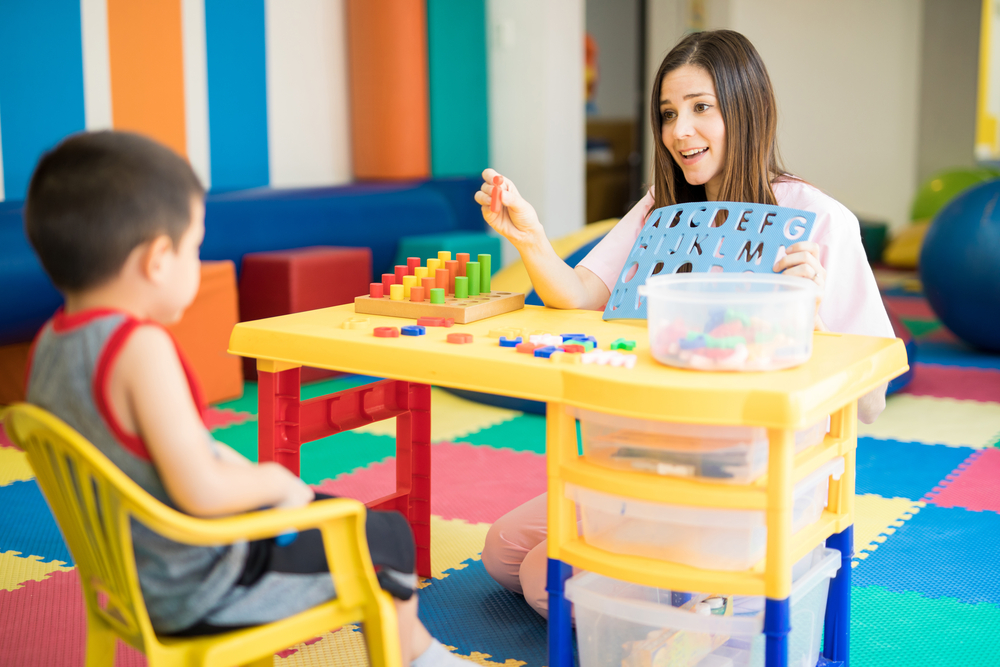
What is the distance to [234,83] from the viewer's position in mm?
4156

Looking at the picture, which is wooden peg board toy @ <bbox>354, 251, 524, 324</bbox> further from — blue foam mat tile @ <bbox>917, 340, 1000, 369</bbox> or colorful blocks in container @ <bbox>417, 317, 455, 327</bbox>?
blue foam mat tile @ <bbox>917, 340, 1000, 369</bbox>

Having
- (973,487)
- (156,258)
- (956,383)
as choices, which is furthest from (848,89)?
(156,258)

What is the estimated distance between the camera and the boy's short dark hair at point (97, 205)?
96cm

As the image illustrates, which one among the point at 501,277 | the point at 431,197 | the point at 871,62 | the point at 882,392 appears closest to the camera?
the point at 882,392

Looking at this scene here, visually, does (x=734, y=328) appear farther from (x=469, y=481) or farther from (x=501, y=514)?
(x=469, y=481)

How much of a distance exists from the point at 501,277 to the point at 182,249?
9.09 ft

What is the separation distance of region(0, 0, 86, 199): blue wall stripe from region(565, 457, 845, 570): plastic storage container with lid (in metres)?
2.95

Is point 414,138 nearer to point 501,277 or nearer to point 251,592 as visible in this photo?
point 501,277

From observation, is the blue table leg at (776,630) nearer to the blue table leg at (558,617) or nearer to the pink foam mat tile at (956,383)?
the blue table leg at (558,617)

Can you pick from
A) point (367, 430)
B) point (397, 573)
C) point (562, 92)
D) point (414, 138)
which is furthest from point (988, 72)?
point (397, 573)

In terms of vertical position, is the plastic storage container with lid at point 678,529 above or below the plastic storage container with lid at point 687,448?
below

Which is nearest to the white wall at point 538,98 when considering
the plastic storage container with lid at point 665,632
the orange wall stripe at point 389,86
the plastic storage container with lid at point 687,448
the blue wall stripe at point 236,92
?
the orange wall stripe at point 389,86

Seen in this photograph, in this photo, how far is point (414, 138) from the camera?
4.58 m

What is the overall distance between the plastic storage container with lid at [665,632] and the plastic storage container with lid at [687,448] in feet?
0.62
